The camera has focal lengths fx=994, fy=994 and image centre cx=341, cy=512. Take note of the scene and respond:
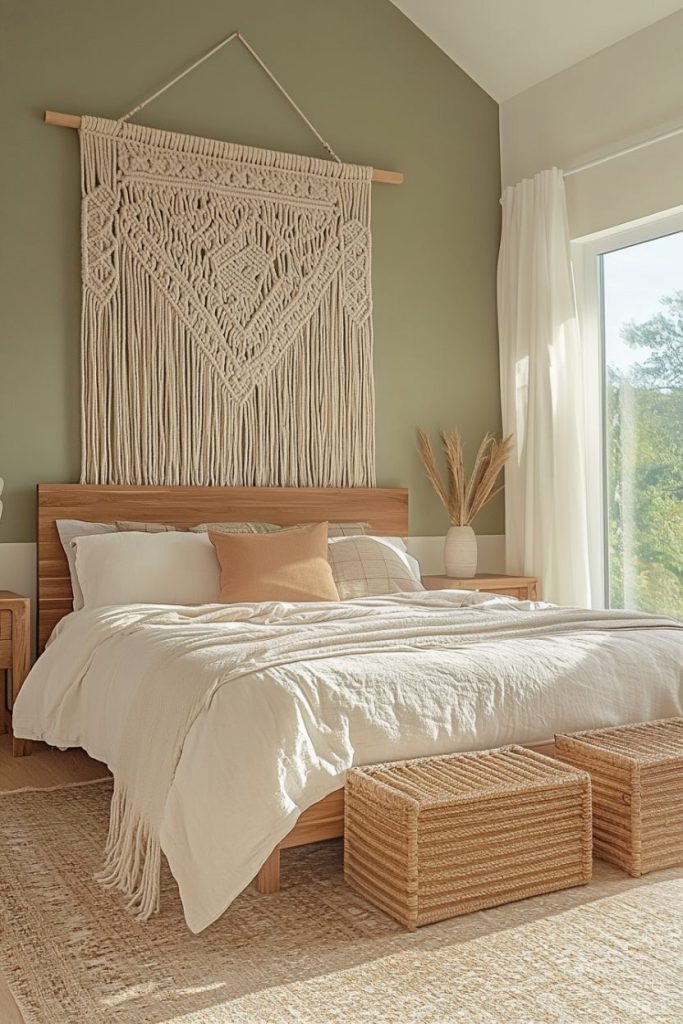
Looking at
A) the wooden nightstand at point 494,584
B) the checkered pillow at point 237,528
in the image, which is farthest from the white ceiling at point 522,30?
the checkered pillow at point 237,528

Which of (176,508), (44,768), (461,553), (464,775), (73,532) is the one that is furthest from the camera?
(461,553)

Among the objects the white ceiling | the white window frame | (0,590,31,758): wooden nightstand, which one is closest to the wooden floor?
(0,590,31,758): wooden nightstand

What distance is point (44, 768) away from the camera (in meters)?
3.55

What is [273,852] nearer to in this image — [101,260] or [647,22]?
[101,260]

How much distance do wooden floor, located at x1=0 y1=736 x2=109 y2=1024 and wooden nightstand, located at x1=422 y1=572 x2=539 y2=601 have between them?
1846mm

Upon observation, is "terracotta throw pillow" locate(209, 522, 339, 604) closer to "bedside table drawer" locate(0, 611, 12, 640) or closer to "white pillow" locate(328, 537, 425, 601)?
"white pillow" locate(328, 537, 425, 601)

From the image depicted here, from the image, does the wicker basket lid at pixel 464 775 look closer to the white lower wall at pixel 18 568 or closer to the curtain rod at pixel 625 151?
the white lower wall at pixel 18 568

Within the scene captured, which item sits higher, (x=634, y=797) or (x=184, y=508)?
(x=184, y=508)

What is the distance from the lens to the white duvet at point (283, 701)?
221 centimetres

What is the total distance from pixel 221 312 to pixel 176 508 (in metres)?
0.92

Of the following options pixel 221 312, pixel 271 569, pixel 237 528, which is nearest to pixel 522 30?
pixel 221 312

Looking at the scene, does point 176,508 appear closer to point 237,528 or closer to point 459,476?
point 237,528

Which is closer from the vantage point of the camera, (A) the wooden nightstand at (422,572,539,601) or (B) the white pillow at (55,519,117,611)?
(B) the white pillow at (55,519,117,611)

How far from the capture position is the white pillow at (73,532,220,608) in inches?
147
